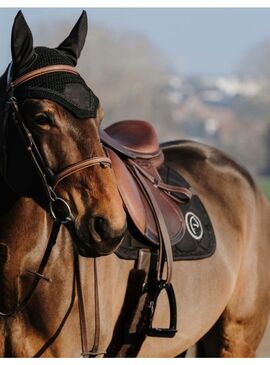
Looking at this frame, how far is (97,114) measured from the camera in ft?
13.4

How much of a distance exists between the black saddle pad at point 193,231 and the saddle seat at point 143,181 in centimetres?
7

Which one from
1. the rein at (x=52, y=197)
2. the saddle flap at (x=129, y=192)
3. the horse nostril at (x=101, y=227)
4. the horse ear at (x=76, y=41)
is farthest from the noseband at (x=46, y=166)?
the saddle flap at (x=129, y=192)

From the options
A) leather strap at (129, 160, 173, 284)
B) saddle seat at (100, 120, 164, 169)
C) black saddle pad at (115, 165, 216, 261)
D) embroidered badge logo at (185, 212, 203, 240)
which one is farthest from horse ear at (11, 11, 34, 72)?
embroidered badge logo at (185, 212, 203, 240)

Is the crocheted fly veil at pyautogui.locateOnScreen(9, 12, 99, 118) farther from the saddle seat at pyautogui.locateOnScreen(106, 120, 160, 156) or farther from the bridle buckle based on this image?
the saddle seat at pyautogui.locateOnScreen(106, 120, 160, 156)

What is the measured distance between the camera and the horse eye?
3.98 metres

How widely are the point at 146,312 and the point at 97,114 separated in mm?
1234

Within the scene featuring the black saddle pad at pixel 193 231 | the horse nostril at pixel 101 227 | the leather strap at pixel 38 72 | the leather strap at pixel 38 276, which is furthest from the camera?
the black saddle pad at pixel 193 231

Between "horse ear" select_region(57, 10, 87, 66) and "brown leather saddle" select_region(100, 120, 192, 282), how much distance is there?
0.57 metres

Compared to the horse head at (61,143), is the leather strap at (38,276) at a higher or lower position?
lower

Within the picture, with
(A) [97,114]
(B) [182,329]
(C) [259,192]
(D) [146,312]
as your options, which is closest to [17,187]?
(A) [97,114]

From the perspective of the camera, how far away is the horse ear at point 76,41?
4379mm

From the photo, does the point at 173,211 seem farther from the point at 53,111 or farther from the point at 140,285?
the point at 53,111

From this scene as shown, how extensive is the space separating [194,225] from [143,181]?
57cm

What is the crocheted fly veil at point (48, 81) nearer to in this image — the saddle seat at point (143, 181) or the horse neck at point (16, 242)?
the horse neck at point (16, 242)
